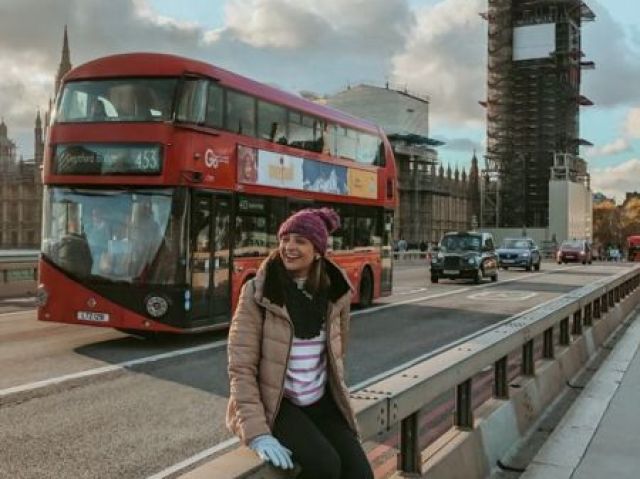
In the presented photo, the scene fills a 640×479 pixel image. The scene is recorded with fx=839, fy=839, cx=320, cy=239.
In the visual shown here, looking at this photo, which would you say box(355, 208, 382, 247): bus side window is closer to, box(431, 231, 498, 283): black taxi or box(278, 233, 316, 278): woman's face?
box(431, 231, 498, 283): black taxi

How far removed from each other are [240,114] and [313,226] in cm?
928

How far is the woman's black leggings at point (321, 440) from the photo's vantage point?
11.1 ft

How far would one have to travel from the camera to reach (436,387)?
15.8 feet

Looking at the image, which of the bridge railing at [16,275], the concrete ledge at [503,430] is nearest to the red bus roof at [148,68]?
the concrete ledge at [503,430]

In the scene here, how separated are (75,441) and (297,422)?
3.63 meters

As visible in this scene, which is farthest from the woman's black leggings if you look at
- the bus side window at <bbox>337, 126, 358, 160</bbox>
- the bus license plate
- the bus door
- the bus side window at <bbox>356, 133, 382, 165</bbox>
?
the bus side window at <bbox>356, 133, 382, 165</bbox>

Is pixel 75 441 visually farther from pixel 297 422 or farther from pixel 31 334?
pixel 31 334

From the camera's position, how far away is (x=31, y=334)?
12797 mm

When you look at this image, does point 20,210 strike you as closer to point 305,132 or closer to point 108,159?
point 305,132

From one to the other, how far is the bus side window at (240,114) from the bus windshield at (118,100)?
1085 mm

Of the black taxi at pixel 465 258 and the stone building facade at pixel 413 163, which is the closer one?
the black taxi at pixel 465 258

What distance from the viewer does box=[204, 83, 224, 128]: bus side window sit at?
39.2 ft

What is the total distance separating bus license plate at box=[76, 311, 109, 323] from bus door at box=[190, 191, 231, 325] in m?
1.18

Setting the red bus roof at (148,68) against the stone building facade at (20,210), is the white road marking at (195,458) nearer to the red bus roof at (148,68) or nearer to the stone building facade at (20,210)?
the red bus roof at (148,68)
